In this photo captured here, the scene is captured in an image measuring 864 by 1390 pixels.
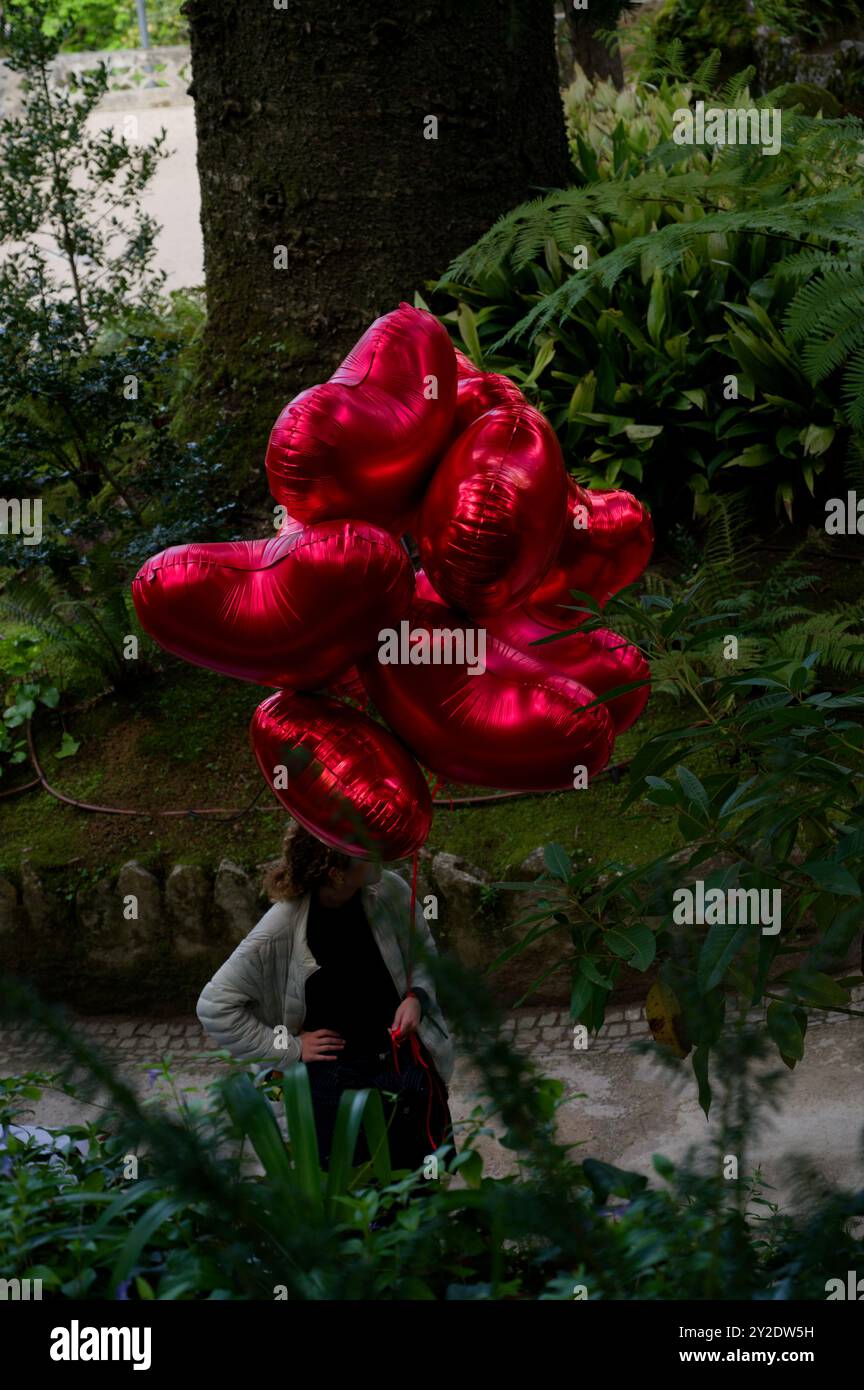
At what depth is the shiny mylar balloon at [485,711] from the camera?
2.79m

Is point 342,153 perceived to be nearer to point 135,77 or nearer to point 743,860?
point 743,860

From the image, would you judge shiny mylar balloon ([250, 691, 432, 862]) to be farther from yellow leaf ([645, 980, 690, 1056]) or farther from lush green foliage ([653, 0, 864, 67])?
lush green foliage ([653, 0, 864, 67])

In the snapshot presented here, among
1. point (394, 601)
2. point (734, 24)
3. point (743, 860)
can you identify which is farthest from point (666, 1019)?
point (734, 24)

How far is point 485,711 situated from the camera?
9.18 feet

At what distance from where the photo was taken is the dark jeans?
11.2ft

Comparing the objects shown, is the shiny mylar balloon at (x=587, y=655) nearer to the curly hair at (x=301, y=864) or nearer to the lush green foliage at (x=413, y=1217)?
the curly hair at (x=301, y=864)

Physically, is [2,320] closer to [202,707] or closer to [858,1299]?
[202,707]

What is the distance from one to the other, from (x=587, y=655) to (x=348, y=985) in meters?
1.13

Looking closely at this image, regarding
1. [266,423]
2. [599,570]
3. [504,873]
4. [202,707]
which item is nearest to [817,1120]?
[504,873]

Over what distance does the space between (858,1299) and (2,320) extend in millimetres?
6056

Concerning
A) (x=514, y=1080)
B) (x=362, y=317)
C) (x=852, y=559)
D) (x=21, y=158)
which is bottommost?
(x=514, y=1080)

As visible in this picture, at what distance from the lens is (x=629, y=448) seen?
6.31 meters

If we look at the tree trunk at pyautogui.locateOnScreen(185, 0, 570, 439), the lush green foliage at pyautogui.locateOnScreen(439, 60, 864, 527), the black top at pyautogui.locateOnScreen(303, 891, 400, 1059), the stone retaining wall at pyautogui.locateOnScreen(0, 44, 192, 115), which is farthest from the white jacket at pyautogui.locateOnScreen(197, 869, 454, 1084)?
the stone retaining wall at pyautogui.locateOnScreen(0, 44, 192, 115)

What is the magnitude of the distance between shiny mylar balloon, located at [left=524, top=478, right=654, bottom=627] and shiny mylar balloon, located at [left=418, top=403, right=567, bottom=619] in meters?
0.27
